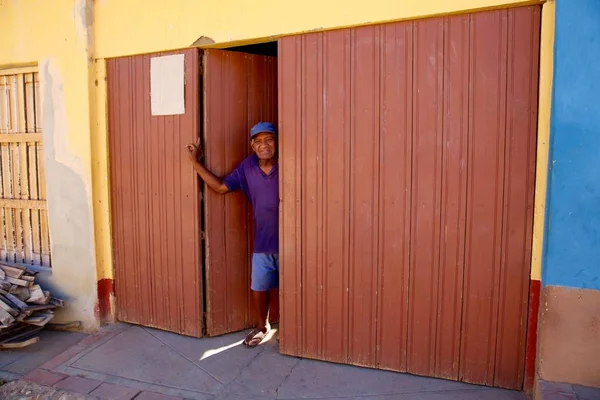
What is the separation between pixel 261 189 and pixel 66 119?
2.00 metres

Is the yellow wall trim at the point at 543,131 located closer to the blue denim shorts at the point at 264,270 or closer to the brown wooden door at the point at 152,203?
the blue denim shorts at the point at 264,270

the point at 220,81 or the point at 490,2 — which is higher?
the point at 490,2

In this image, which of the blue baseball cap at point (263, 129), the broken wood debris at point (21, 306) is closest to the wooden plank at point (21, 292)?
the broken wood debris at point (21, 306)

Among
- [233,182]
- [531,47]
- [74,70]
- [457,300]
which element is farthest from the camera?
[74,70]

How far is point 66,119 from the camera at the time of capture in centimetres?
444

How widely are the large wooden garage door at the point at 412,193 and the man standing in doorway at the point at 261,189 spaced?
27 cm

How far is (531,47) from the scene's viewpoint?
9.77 feet

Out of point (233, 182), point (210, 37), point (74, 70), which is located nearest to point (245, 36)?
point (210, 37)

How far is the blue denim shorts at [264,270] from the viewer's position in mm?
4090

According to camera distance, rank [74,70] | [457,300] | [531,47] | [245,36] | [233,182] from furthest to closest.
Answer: [74,70]
[233,182]
[245,36]
[457,300]
[531,47]

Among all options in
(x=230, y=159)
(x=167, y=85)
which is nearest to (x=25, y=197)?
(x=167, y=85)

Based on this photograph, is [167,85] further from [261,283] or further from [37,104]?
[261,283]

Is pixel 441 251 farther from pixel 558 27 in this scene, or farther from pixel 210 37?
pixel 210 37

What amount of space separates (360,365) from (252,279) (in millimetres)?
1150
